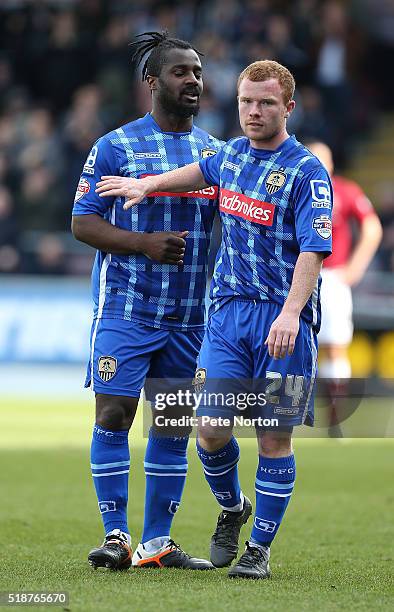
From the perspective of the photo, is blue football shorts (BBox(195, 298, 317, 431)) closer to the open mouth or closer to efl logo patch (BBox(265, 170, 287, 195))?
efl logo patch (BBox(265, 170, 287, 195))

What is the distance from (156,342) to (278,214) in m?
0.92

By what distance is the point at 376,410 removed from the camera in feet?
43.6

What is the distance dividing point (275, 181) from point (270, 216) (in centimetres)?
15

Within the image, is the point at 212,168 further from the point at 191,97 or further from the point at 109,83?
the point at 109,83

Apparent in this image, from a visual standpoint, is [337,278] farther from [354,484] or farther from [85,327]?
[85,327]

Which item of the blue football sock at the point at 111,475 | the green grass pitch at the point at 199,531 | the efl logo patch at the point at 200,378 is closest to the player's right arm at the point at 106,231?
the efl logo patch at the point at 200,378

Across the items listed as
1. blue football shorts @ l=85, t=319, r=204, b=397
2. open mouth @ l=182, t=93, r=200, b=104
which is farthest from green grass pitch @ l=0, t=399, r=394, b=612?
open mouth @ l=182, t=93, r=200, b=104

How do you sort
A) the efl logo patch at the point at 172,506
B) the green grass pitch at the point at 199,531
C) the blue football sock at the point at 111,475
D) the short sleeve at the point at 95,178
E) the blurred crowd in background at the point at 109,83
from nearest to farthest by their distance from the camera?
the green grass pitch at the point at 199,531, the blue football sock at the point at 111,475, the short sleeve at the point at 95,178, the efl logo patch at the point at 172,506, the blurred crowd in background at the point at 109,83

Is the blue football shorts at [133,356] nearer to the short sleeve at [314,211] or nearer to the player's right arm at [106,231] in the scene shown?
the player's right arm at [106,231]

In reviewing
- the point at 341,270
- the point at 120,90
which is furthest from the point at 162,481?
the point at 120,90

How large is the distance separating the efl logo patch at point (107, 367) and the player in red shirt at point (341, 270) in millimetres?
5806

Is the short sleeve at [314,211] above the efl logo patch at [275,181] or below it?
below

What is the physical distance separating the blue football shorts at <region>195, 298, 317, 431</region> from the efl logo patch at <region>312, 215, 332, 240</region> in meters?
0.41

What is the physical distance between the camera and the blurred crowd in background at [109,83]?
58.9ft
